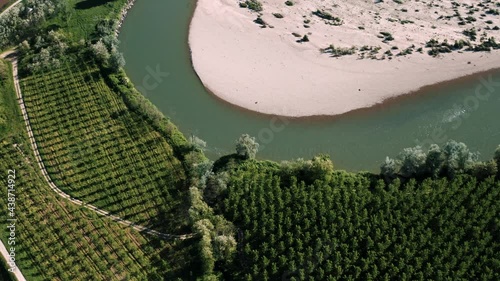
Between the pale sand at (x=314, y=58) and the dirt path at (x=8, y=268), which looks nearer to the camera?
the dirt path at (x=8, y=268)

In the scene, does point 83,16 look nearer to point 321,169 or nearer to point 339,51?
point 339,51

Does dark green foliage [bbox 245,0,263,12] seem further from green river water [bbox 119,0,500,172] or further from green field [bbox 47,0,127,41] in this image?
green field [bbox 47,0,127,41]

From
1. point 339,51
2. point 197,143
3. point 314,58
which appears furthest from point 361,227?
point 339,51

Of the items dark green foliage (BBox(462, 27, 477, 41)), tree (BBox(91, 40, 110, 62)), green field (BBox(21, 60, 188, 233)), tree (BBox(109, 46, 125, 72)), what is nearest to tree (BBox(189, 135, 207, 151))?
green field (BBox(21, 60, 188, 233))

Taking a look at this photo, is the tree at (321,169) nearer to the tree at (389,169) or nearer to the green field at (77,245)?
the tree at (389,169)

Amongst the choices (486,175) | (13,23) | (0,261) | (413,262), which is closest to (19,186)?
(0,261)

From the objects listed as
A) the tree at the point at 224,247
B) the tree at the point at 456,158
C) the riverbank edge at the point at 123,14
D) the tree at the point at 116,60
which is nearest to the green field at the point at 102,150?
the tree at the point at 116,60
